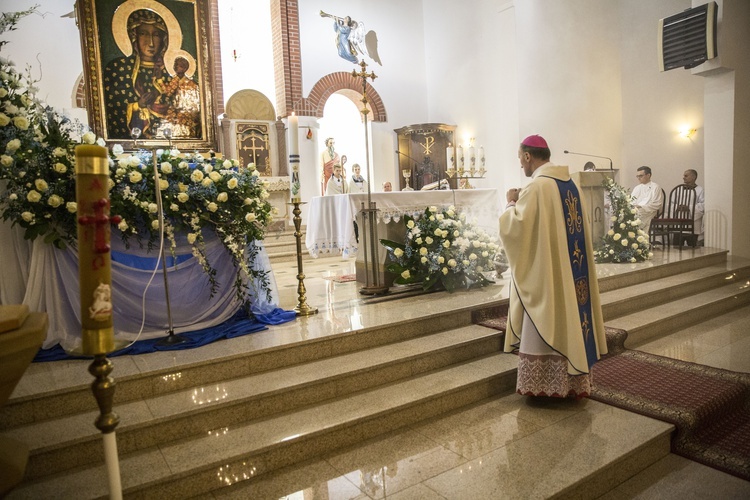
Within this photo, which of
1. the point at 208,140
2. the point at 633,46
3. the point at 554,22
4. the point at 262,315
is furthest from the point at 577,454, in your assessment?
the point at 633,46

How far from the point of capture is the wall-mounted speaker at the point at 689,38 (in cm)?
745

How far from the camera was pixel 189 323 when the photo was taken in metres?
4.05

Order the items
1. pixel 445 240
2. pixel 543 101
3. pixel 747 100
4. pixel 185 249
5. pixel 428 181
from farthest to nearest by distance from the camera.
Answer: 1. pixel 428 181
2. pixel 543 101
3. pixel 747 100
4. pixel 445 240
5. pixel 185 249

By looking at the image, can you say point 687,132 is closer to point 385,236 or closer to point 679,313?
point 679,313

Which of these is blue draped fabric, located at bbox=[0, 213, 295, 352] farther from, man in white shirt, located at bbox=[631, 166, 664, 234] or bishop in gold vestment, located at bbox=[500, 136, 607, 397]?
man in white shirt, located at bbox=[631, 166, 664, 234]

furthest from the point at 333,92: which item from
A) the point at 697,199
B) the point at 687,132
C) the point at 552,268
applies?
the point at 552,268

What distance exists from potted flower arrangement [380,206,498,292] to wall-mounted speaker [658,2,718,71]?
200 inches

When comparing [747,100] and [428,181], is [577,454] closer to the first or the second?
[747,100]

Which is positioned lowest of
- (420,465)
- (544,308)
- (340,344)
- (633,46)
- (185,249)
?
(420,465)

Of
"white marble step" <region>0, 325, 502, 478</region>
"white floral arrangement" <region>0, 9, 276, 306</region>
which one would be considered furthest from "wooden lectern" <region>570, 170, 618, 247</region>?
"white floral arrangement" <region>0, 9, 276, 306</region>

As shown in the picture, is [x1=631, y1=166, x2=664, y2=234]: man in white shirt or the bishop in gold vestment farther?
[x1=631, y1=166, x2=664, y2=234]: man in white shirt

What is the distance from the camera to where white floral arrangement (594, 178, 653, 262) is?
6973mm

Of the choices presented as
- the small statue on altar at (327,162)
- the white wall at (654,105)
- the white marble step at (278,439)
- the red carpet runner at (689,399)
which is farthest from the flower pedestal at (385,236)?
the white wall at (654,105)

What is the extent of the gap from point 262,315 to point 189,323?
60 cm
